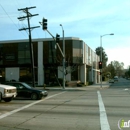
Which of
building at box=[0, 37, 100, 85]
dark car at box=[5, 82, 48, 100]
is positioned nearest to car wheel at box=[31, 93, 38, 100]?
dark car at box=[5, 82, 48, 100]

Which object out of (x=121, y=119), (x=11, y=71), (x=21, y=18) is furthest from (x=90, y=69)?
(x=121, y=119)

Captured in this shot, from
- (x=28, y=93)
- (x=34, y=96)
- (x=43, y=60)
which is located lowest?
(x=34, y=96)

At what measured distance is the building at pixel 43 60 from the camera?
47656 mm

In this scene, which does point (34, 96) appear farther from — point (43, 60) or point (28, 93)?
point (43, 60)

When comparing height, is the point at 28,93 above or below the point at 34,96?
above

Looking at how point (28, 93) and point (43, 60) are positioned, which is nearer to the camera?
point (28, 93)

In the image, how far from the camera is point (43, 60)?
1938 inches

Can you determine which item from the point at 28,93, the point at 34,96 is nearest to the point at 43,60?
the point at 28,93

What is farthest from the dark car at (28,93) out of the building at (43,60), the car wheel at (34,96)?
the building at (43,60)

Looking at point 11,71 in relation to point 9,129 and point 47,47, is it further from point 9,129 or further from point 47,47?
point 9,129

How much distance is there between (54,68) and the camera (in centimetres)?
4891

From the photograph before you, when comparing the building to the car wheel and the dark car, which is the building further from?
the car wheel

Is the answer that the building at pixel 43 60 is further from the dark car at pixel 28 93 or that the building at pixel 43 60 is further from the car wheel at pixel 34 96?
the car wheel at pixel 34 96

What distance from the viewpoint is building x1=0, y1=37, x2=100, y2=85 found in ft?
156
